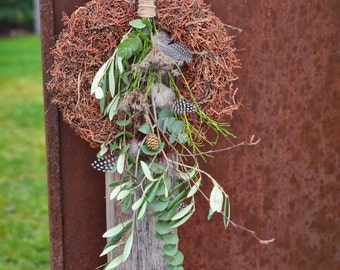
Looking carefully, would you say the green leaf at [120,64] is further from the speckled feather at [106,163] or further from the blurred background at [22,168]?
the blurred background at [22,168]

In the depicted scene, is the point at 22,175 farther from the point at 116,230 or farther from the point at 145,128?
the point at 145,128

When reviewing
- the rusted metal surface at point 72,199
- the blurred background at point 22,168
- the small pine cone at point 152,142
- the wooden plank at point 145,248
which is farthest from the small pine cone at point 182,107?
the blurred background at point 22,168

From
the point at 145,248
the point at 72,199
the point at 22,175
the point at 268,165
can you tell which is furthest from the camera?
the point at 22,175

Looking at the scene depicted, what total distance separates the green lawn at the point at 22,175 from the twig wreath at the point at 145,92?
6.38ft

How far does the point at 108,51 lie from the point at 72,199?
633mm

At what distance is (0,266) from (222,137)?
69.9 inches

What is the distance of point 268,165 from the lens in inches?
94.0

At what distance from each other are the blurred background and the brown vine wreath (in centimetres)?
195

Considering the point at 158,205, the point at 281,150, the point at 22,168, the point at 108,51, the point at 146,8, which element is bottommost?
the point at 22,168

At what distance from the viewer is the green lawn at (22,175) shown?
369 centimetres

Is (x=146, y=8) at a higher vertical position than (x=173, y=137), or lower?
higher

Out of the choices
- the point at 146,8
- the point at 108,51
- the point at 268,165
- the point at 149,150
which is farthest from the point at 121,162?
the point at 268,165

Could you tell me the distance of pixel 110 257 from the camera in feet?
6.66

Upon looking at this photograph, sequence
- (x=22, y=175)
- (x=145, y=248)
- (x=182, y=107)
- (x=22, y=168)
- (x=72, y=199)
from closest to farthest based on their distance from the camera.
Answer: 1. (x=182, y=107)
2. (x=145, y=248)
3. (x=72, y=199)
4. (x=22, y=175)
5. (x=22, y=168)
